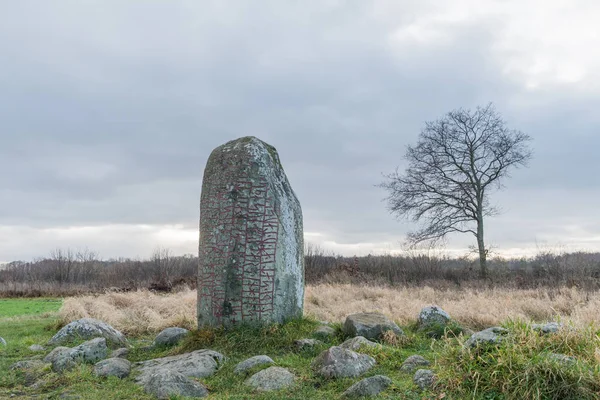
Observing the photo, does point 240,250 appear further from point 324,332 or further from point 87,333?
point 87,333

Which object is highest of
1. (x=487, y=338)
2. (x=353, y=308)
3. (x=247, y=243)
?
(x=247, y=243)

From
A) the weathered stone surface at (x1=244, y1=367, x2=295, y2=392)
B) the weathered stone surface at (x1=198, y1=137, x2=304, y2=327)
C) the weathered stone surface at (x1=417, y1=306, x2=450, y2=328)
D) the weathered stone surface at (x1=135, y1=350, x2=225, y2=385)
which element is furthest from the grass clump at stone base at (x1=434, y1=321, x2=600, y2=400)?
the weathered stone surface at (x1=417, y1=306, x2=450, y2=328)

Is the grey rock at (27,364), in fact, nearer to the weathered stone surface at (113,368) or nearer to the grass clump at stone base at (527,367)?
the weathered stone surface at (113,368)

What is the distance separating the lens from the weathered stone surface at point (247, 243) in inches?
346

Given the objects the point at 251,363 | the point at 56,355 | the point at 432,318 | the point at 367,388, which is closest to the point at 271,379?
the point at 251,363

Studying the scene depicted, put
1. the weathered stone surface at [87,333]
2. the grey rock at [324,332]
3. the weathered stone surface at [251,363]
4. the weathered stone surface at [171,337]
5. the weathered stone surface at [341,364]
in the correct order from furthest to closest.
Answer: the weathered stone surface at [87,333], the weathered stone surface at [171,337], the grey rock at [324,332], the weathered stone surface at [251,363], the weathered stone surface at [341,364]

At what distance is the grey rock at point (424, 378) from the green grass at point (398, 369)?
0.08 m

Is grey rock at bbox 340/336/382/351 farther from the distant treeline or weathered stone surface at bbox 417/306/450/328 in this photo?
the distant treeline

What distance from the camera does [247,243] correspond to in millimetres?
8797

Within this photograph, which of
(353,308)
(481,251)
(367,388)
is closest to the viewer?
(367,388)

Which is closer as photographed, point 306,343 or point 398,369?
point 398,369

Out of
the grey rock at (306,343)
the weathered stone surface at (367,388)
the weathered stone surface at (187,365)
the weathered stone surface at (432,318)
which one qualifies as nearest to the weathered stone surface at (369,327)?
the grey rock at (306,343)

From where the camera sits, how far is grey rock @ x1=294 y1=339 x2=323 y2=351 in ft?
26.6

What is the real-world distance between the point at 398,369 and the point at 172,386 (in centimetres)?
289
